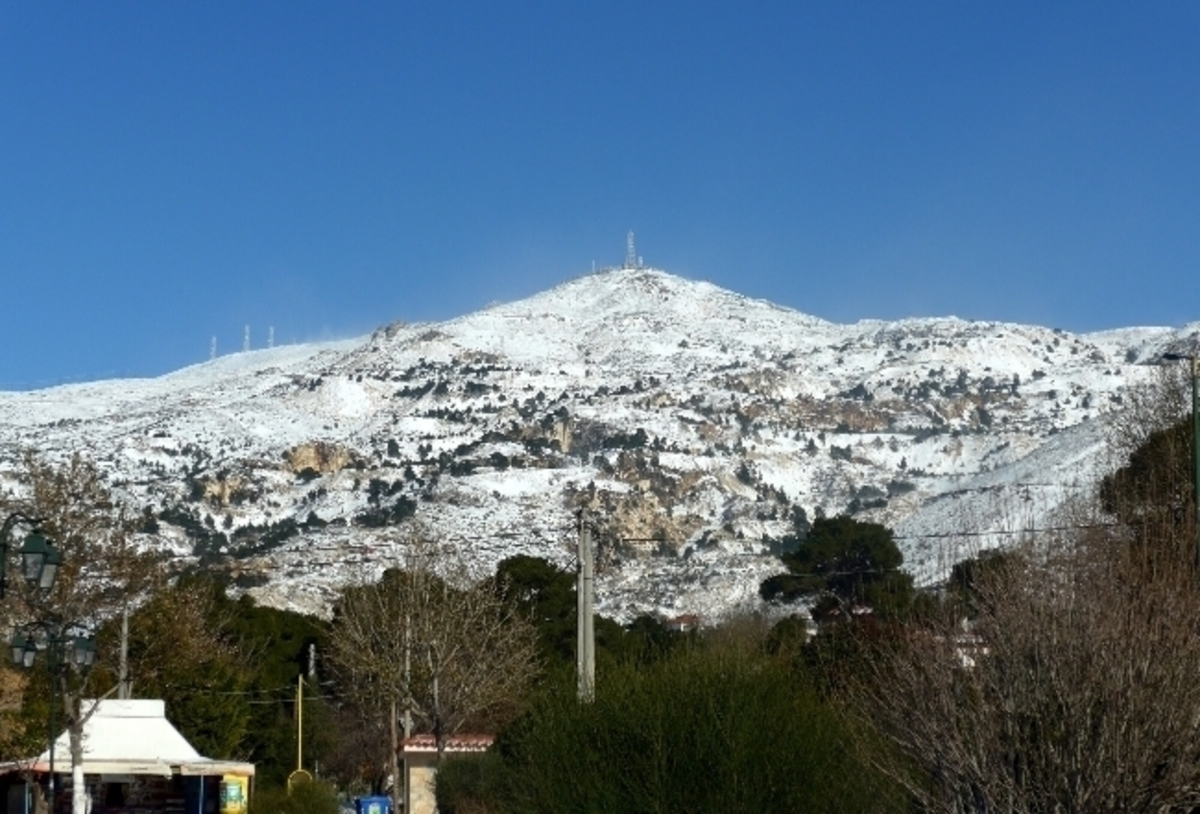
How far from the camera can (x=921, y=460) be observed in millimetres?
159125

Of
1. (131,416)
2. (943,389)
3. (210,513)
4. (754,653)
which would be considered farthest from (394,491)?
(754,653)

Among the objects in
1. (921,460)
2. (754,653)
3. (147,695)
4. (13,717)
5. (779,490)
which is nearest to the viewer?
(754,653)

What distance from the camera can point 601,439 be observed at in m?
155

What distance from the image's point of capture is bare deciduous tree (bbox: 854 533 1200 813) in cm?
1612

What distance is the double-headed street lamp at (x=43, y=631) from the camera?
69.1 ft

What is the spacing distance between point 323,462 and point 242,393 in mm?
25727

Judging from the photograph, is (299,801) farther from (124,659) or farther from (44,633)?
(44,633)

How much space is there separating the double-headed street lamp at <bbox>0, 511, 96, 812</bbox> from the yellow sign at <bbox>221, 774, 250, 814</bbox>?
9.64ft

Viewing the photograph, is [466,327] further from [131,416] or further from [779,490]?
[779,490]

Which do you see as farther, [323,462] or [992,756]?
[323,462]

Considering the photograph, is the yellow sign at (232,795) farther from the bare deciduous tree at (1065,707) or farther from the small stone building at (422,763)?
the bare deciduous tree at (1065,707)

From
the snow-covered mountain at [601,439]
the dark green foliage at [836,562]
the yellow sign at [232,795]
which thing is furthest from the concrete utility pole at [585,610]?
the snow-covered mountain at [601,439]

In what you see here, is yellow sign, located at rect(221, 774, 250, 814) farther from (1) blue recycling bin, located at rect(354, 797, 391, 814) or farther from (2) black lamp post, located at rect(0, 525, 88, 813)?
(2) black lamp post, located at rect(0, 525, 88, 813)

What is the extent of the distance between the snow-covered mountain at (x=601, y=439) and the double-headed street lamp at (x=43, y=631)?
61825 mm
